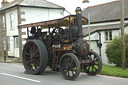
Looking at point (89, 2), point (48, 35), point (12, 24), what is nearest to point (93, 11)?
point (89, 2)

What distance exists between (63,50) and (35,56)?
67.1 inches

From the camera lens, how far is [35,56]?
10055mm

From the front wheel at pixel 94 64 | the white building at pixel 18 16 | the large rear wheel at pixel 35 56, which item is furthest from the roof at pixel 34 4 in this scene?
the front wheel at pixel 94 64

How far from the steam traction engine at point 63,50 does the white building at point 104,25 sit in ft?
17.2

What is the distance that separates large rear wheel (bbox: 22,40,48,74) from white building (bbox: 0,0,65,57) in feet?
26.2

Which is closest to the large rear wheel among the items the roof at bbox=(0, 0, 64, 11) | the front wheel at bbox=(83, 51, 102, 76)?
the front wheel at bbox=(83, 51, 102, 76)

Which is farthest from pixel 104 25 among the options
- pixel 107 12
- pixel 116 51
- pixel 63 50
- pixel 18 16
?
pixel 63 50

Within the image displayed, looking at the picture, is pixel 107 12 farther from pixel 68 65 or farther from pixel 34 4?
pixel 68 65

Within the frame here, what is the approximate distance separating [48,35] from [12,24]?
36.0 ft

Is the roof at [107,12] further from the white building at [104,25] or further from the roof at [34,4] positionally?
the roof at [34,4]

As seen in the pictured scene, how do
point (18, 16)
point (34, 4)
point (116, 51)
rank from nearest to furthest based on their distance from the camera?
point (116, 51) → point (18, 16) → point (34, 4)

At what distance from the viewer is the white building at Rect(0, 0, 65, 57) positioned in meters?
18.8

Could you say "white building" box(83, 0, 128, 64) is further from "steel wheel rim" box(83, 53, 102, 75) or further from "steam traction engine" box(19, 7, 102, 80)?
"steam traction engine" box(19, 7, 102, 80)

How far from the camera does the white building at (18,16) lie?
18766 mm
